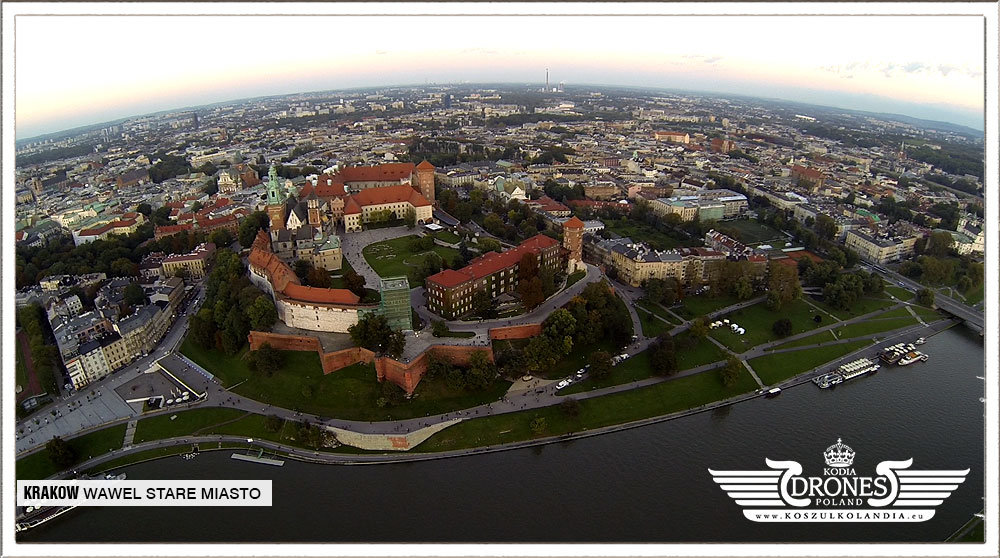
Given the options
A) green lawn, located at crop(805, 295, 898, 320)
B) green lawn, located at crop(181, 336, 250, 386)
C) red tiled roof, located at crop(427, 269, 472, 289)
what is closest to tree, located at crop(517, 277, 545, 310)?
red tiled roof, located at crop(427, 269, 472, 289)

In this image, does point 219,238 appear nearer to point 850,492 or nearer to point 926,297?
point 850,492

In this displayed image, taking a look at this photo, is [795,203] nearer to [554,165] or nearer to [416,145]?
[554,165]

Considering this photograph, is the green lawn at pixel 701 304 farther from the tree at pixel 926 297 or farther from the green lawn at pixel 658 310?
the tree at pixel 926 297

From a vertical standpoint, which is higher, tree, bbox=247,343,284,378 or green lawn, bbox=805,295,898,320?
tree, bbox=247,343,284,378

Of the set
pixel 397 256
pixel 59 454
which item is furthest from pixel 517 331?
pixel 59 454

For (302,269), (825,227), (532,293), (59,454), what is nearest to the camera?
(59,454)

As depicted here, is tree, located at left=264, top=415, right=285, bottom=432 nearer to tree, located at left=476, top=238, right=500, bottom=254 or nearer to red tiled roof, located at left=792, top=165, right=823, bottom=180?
tree, located at left=476, top=238, right=500, bottom=254
